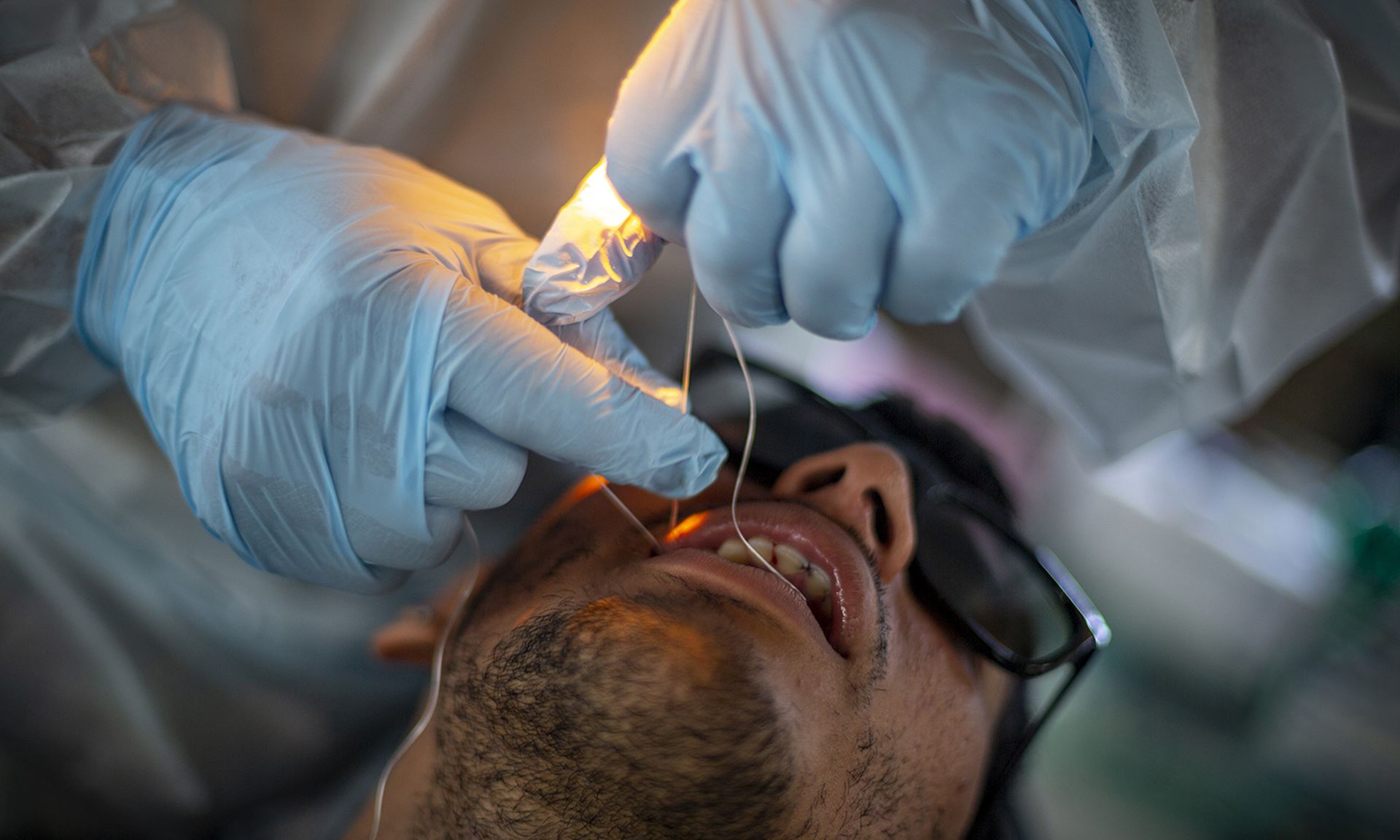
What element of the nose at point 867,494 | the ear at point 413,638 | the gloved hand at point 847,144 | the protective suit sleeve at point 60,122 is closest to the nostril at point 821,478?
the nose at point 867,494

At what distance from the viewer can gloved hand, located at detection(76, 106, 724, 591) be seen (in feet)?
2.26

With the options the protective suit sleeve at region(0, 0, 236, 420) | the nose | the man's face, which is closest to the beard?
the man's face

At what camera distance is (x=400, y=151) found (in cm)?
105

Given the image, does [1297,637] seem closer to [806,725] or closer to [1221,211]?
[1221,211]

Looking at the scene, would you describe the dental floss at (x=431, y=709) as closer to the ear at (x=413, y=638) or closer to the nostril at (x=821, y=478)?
the ear at (x=413, y=638)

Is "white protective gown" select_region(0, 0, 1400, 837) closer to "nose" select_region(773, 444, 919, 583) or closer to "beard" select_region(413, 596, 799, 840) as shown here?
"nose" select_region(773, 444, 919, 583)

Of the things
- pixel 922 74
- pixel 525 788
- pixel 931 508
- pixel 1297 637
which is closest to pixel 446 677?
pixel 525 788

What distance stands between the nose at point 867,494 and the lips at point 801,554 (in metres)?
0.03

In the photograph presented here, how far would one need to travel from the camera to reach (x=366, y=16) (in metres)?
0.96

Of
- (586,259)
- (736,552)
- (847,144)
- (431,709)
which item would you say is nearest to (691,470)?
(736,552)

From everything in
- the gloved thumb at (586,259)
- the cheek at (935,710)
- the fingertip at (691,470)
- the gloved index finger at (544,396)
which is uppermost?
the gloved thumb at (586,259)

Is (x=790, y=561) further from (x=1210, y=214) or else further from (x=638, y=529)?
(x=1210, y=214)

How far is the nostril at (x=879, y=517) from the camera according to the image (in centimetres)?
91

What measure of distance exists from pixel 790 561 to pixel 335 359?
1.78 ft
